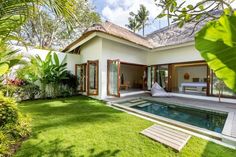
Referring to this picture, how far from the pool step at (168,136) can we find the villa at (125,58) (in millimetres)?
6157

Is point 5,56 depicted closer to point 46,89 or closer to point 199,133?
point 199,133

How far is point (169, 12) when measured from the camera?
9.30ft

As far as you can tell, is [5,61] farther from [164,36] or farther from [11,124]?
[164,36]

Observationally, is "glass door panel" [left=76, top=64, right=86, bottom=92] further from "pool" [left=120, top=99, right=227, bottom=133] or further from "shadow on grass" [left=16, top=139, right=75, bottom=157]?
"shadow on grass" [left=16, top=139, right=75, bottom=157]

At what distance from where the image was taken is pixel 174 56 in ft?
45.8

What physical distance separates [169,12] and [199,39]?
64.0 inches

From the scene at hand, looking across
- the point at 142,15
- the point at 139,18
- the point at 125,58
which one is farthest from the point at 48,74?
the point at 142,15

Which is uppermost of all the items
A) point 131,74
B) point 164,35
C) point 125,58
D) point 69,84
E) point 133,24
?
point 133,24

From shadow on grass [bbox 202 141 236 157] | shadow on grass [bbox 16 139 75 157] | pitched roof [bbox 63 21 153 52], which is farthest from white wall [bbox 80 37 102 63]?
shadow on grass [bbox 202 141 236 157]

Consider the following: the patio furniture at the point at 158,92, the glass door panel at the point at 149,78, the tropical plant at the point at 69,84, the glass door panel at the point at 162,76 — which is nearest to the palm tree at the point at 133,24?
the glass door panel at the point at 149,78

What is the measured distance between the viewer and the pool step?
14.5 feet

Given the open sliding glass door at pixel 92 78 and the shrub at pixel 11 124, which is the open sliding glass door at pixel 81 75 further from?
the shrub at pixel 11 124

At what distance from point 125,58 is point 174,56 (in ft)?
14.4

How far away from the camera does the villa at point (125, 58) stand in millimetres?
11727
